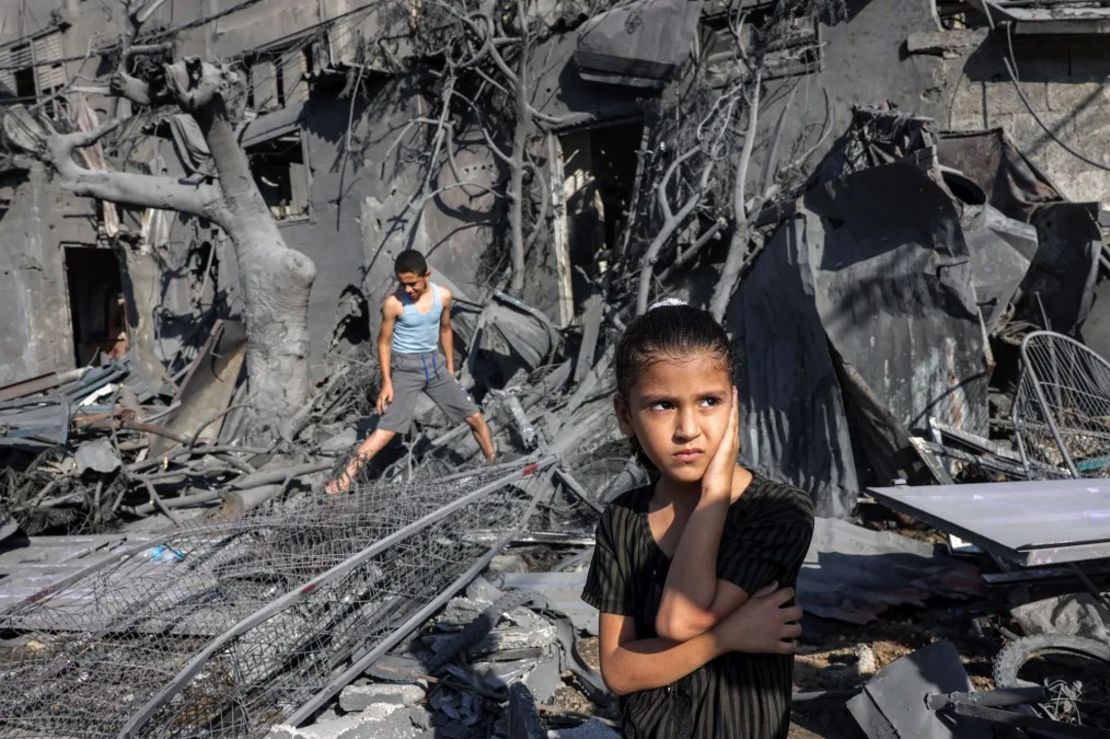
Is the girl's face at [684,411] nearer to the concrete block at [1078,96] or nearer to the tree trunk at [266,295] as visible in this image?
the tree trunk at [266,295]

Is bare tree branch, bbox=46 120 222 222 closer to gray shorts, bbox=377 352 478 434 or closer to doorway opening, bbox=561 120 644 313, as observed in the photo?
gray shorts, bbox=377 352 478 434

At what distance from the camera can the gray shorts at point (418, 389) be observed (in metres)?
6.26

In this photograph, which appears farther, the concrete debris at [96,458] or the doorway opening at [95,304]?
the doorway opening at [95,304]

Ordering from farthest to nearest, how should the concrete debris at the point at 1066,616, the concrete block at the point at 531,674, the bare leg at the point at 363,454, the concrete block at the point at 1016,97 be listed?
the concrete block at the point at 1016,97 → the bare leg at the point at 363,454 → the concrete debris at the point at 1066,616 → the concrete block at the point at 531,674

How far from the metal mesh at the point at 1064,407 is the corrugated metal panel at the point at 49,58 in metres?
17.4


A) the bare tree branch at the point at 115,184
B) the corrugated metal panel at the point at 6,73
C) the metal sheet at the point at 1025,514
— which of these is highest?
the corrugated metal panel at the point at 6,73

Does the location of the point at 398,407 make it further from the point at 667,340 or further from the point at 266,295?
the point at 667,340

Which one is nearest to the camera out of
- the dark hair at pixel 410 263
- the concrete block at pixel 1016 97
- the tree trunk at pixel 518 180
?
the dark hair at pixel 410 263

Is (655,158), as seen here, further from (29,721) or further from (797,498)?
(797,498)

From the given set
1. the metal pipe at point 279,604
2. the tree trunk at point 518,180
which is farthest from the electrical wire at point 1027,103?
the metal pipe at point 279,604

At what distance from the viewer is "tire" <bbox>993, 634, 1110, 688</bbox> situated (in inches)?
142

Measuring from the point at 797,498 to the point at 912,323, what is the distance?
461 cm

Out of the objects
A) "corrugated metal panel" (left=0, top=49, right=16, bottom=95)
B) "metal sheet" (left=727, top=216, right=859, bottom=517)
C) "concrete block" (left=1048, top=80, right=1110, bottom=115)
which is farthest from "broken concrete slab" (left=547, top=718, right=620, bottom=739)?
"corrugated metal panel" (left=0, top=49, right=16, bottom=95)

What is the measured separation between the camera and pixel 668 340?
1530 mm
